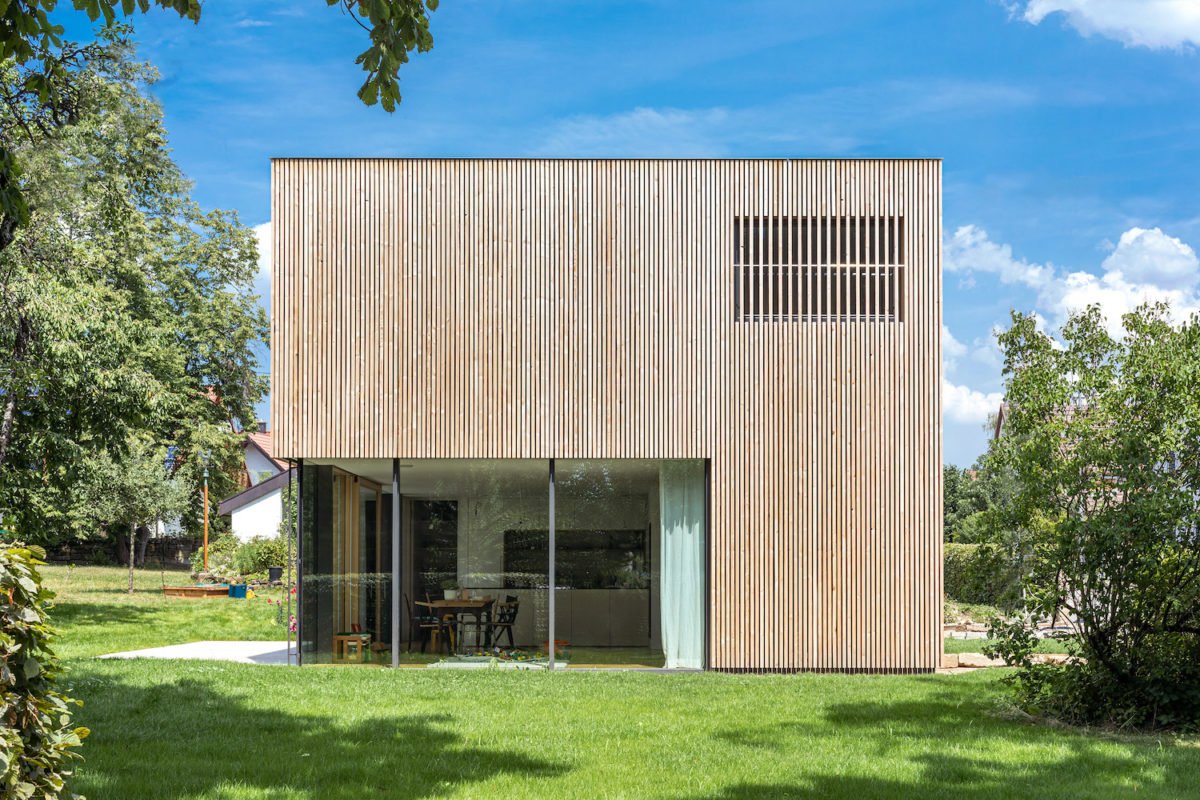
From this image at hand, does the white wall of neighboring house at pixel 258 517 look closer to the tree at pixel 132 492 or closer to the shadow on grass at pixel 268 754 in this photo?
the tree at pixel 132 492

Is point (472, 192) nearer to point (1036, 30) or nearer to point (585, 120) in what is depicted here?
point (585, 120)

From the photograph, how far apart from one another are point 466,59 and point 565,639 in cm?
671

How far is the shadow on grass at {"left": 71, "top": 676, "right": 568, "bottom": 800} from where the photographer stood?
719 cm

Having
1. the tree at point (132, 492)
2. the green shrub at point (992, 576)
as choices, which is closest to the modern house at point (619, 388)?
the green shrub at point (992, 576)

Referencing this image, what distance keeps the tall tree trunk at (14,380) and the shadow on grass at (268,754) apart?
8.70m

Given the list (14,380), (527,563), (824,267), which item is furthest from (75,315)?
(824,267)

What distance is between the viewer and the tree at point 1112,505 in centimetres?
943

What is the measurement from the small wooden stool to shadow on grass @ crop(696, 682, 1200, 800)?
6127 millimetres

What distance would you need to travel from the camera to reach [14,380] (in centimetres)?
1777

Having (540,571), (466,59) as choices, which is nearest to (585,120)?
(466,59)

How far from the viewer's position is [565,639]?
13836mm

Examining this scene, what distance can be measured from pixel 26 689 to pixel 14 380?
47.9 ft

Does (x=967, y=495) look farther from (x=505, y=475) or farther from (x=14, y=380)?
(x=14, y=380)

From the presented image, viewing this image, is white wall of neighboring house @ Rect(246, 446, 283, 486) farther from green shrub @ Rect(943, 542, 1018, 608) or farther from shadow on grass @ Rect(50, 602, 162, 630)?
green shrub @ Rect(943, 542, 1018, 608)
